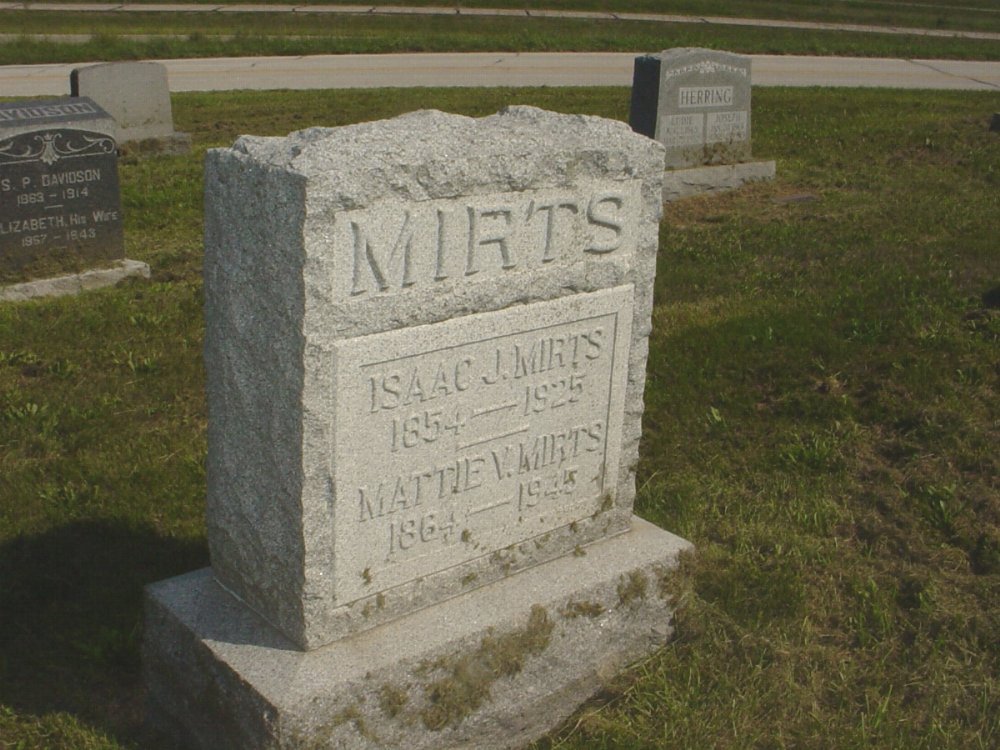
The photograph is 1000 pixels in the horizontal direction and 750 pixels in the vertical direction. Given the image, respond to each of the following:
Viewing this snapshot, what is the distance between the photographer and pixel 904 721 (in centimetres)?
358

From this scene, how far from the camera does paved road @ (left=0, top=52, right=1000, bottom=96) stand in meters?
17.4

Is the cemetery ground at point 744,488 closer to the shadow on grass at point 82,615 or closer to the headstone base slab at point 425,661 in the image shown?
the shadow on grass at point 82,615

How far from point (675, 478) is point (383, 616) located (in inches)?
76.9

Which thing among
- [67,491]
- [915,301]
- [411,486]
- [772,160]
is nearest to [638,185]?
[411,486]

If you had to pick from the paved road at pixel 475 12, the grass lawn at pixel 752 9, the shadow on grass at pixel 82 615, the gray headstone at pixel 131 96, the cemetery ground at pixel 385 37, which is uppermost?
the grass lawn at pixel 752 9

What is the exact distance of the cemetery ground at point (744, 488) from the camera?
12.1ft

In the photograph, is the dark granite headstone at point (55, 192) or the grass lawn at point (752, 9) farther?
the grass lawn at point (752, 9)

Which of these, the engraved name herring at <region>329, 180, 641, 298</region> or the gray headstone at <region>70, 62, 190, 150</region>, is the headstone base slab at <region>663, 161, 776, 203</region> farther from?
the engraved name herring at <region>329, 180, 641, 298</region>

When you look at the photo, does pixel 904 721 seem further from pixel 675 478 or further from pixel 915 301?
pixel 915 301

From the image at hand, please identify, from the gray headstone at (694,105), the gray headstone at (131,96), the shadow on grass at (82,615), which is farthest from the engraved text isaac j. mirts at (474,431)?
the gray headstone at (131,96)

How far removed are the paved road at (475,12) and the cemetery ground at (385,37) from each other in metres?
1.19

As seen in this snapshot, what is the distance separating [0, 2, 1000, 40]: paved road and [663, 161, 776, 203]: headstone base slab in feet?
54.4

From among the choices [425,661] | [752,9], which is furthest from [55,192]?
[752,9]

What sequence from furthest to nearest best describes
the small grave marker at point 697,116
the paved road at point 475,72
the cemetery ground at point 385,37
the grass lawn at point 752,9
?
the grass lawn at point 752,9 < the cemetery ground at point 385,37 < the paved road at point 475,72 < the small grave marker at point 697,116
